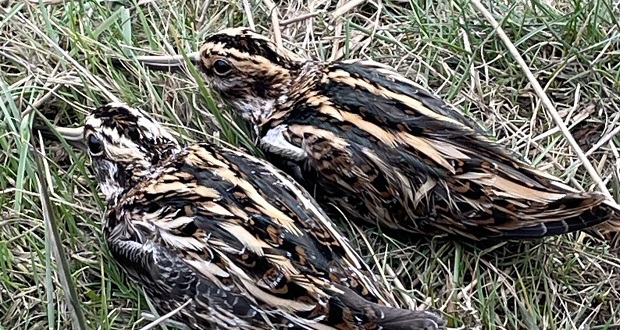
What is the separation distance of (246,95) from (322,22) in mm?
493

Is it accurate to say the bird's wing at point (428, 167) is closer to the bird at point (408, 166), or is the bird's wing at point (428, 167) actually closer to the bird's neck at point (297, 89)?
the bird at point (408, 166)

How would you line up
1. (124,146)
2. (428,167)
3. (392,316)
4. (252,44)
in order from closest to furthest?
(392,316), (428,167), (124,146), (252,44)

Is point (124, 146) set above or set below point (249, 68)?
below

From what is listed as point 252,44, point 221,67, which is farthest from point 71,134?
point 252,44

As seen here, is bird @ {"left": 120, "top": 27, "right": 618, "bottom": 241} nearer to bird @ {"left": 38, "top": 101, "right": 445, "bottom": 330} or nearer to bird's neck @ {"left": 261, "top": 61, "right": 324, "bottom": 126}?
bird's neck @ {"left": 261, "top": 61, "right": 324, "bottom": 126}

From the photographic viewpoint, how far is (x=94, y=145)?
3057mm

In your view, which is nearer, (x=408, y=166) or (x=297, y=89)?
Answer: (x=408, y=166)

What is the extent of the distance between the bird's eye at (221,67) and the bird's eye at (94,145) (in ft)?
1.43

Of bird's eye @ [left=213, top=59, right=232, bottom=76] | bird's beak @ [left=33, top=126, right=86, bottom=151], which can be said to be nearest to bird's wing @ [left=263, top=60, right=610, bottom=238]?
bird's eye @ [left=213, top=59, right=232, bottom=76]

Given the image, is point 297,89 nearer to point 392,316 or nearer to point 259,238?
point 259,238

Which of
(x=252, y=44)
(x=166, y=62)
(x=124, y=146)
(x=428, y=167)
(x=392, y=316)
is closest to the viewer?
(x=392, y=316)

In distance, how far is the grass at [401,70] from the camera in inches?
115

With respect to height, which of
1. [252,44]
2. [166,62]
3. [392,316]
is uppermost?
[252,44]

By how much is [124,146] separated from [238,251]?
0.56m
